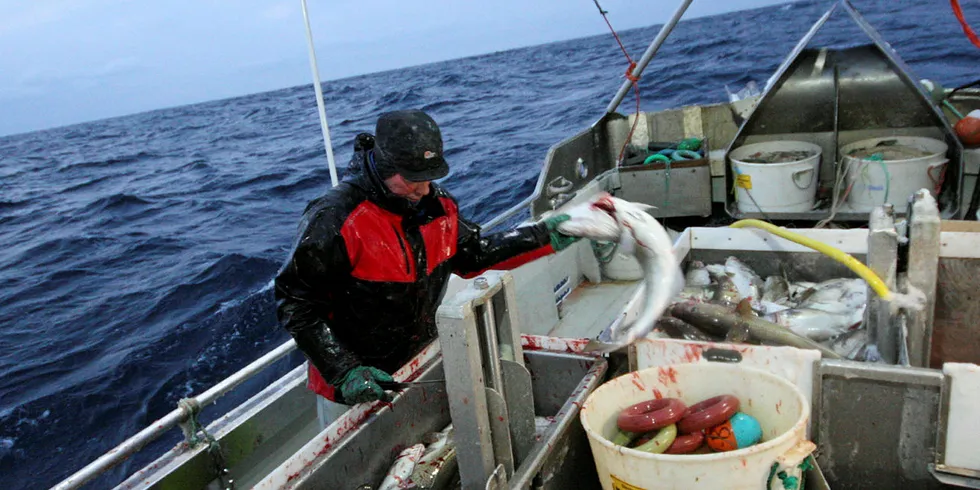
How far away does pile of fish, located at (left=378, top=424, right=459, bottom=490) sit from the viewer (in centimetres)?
233

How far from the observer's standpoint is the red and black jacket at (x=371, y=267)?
103 inches

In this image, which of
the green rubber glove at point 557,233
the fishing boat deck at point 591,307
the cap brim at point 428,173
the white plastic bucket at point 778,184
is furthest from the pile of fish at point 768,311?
the white plastic bucket at point 778,184

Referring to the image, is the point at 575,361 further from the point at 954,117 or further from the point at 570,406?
the point at 954,117

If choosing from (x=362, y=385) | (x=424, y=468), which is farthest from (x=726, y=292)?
(x=362, y=385)

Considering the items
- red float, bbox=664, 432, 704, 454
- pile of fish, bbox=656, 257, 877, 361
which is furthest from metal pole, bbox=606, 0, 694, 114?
red float, bbox=664, 432, 704, 454

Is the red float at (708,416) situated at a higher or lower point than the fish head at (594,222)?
lower

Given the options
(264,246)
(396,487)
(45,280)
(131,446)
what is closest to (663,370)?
(396,487)

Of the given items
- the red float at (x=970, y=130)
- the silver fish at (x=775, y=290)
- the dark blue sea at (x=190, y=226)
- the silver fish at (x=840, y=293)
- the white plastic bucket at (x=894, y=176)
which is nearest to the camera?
the silver fish at (x=840, y=293)

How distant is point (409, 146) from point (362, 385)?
95cm

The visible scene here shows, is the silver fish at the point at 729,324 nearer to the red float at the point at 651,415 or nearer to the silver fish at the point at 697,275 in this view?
the silver fish at the point at 697,275

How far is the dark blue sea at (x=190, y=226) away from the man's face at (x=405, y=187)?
17.5 ft

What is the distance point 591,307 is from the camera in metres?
5.82

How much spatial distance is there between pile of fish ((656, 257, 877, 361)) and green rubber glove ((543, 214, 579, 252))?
23.6 inches

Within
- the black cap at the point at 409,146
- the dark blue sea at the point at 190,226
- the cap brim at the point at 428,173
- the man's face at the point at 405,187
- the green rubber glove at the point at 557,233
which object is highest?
the black cap at the point at 409,146
